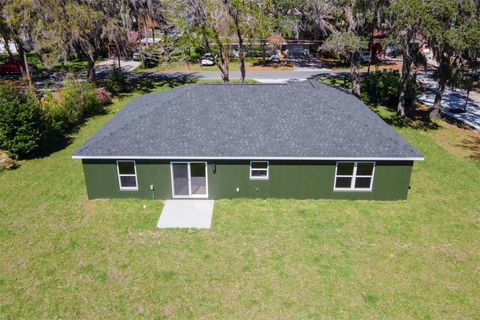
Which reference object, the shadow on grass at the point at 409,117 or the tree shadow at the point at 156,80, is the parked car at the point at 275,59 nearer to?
the tree shadow at the point at 156,80

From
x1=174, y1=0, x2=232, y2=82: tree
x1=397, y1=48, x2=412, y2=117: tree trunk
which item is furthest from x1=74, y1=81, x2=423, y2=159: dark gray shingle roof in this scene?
x1=174, y1=0, x2=232, y2=82: tree

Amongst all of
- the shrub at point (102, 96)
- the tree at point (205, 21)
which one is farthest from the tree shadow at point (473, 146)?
the shrub at point (102, 96)

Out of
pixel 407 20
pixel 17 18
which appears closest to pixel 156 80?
pixel 17 18

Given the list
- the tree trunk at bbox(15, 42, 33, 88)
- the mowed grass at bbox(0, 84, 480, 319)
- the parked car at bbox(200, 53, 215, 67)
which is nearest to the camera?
the mowed grass at bbox(0, 84, 480, 319)

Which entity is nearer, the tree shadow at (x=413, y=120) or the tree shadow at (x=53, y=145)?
the tree shadow at (x=53, y=145)

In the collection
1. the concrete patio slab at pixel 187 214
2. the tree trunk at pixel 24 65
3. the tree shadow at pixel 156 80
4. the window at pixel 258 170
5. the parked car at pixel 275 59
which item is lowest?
the concrete patio slab at pixel 187 214

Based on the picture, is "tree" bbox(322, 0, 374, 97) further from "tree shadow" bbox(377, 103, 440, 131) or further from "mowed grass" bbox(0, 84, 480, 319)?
"mowed grass" bbox(0, 84, 480, 319)
